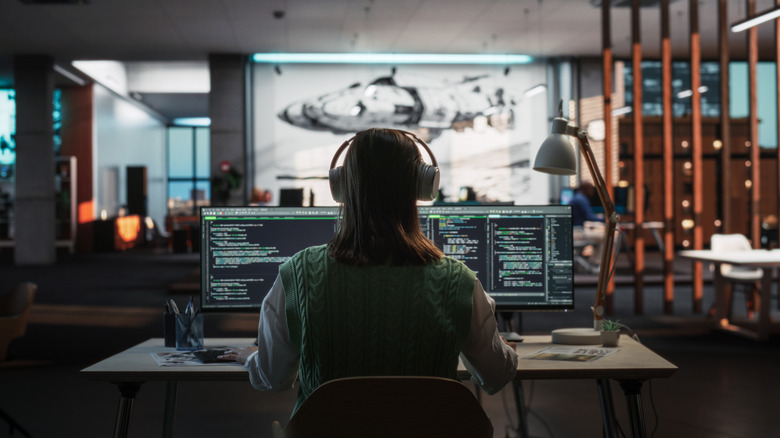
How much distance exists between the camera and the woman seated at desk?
1.47m

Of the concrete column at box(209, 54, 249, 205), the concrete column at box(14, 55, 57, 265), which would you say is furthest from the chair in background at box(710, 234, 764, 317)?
the concrete column at box(14, 55, 57, 265)

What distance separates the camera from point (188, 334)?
2.37 metres

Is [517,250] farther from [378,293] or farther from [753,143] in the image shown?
[753,143]

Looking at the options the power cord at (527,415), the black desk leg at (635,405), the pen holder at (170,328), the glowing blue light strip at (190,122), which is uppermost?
the glowing blue light strip at (190,122)

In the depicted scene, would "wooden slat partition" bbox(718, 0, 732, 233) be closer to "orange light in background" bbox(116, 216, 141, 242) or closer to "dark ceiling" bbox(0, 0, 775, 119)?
"dark ceiling" bbox(0, 0, 775, 119)

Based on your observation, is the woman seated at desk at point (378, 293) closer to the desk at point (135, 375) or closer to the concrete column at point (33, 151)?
the desk at point (135, 375)

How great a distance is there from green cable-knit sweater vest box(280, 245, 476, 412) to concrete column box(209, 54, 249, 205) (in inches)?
474

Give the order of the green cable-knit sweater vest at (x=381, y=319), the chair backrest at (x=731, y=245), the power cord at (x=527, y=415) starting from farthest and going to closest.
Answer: the chair backrest at (x=731, y=245)
the power cord at (x=527, y=415)
the green cable-knit sweater vest at (x=381, y=319)

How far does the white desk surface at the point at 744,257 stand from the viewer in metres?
5.83

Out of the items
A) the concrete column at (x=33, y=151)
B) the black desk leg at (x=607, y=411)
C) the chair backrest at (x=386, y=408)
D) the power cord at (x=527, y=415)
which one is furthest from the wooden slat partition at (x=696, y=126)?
the concrete column at (x=33, y=151)

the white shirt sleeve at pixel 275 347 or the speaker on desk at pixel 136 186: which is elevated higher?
the speaker on desk at pixel 136 186

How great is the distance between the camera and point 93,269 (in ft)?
42.1

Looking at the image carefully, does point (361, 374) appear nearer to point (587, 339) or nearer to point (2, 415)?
point (587, 339)

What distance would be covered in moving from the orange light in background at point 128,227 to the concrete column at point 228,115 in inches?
225
